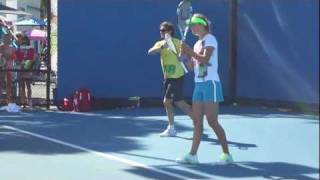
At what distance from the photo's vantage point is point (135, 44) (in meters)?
15.6

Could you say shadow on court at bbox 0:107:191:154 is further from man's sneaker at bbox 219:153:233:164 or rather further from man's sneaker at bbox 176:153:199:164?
man's sneaker at bbox 219:153:233:164

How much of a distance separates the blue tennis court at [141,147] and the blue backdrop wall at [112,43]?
1.15 metres

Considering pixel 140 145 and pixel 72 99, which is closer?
pixel 140 145

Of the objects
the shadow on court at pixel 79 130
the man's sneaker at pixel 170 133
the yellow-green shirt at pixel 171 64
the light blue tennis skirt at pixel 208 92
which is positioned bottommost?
the shadow on court at pixel 79 130

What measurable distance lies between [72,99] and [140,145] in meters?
5.03

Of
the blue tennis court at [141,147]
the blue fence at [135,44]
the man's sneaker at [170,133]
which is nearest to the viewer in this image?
the blue tennis court at [141,147]

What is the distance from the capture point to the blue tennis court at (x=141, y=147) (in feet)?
26.6

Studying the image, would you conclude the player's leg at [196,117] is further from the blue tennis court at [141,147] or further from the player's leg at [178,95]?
the player's leg at [178,95]

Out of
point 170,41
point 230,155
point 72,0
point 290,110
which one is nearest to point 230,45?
point 290,110

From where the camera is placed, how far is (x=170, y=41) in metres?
10.3

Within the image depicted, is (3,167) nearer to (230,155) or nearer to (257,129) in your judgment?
(230,155)

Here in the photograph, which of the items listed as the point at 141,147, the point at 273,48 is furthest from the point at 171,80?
the point at 273,48

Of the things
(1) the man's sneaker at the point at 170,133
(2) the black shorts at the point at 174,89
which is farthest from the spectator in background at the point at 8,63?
(2) the black shorts at the point at 174,89

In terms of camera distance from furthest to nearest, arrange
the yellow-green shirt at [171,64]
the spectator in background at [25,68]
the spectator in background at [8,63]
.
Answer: the spectator in background at [25,68], the spectator in background at [8,63], the yellow-green shirt at [171,64]
